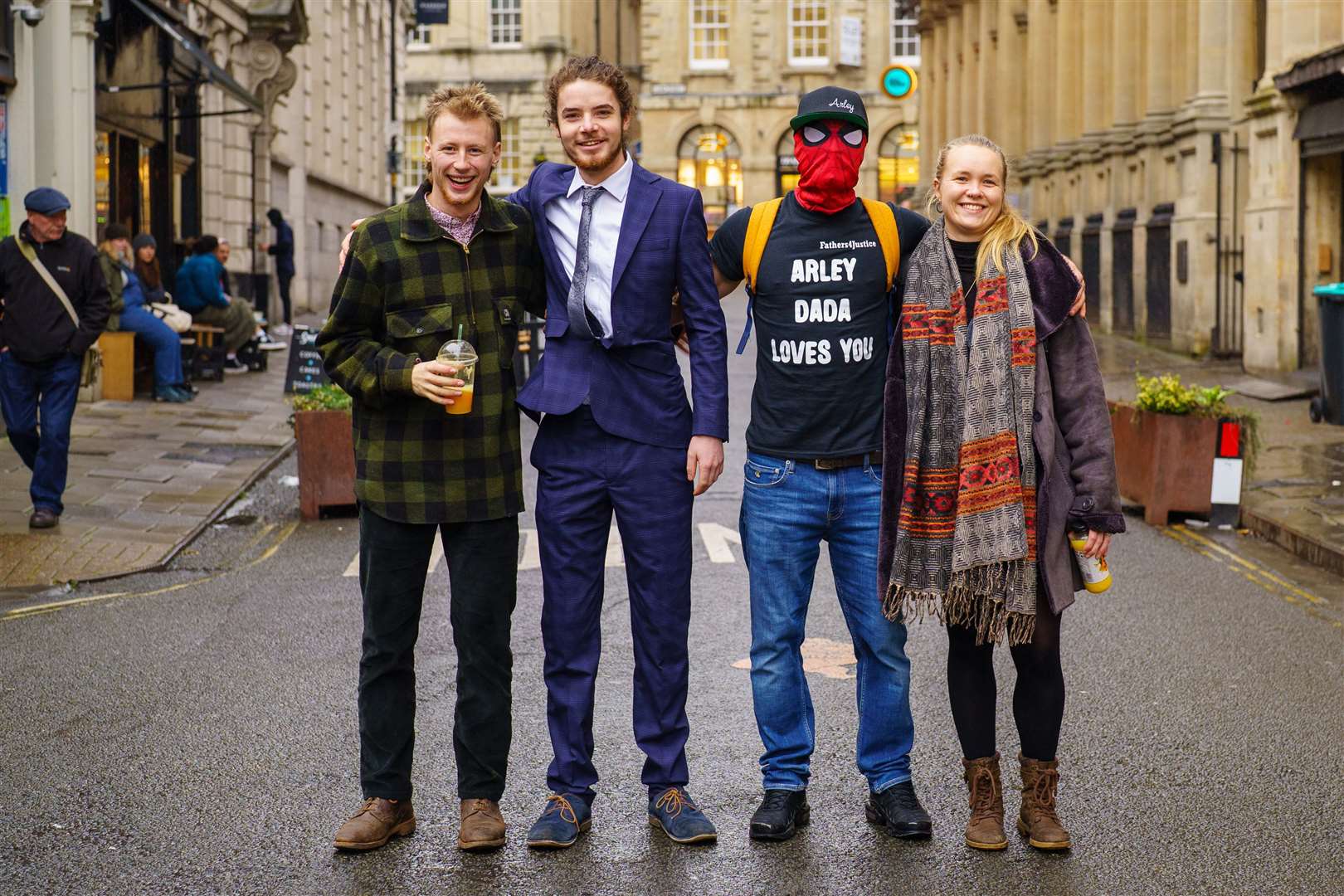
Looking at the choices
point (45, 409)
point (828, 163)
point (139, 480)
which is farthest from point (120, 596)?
point (828, 163)

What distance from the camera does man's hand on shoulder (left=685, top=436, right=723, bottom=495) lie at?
5129 mm

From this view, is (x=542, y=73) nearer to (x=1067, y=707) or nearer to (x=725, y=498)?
(x=725, y=498)

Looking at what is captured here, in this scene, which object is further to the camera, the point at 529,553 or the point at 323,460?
the point at 323,460

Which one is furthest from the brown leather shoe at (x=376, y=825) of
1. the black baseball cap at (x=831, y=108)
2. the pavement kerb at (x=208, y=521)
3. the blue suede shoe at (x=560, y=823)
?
the pavement kerb at (x=208, y=521)

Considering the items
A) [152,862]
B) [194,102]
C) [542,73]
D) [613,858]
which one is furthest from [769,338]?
[542,73]

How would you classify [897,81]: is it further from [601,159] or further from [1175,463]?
[601,159]

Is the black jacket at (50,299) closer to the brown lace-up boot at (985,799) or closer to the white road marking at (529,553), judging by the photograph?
the white road marking at (529,553)

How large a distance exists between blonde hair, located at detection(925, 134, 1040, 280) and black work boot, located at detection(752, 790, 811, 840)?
156cm

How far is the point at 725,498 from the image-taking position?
13008mm

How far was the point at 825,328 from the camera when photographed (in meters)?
5.15

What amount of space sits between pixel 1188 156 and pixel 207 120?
48.3 feet

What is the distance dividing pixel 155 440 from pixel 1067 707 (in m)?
10.6

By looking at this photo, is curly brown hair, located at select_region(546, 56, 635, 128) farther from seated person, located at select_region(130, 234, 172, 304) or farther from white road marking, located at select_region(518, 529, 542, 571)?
seated person, located at select_region(130, 234, 172, 304)

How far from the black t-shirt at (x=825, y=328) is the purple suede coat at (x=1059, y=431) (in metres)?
0.11
